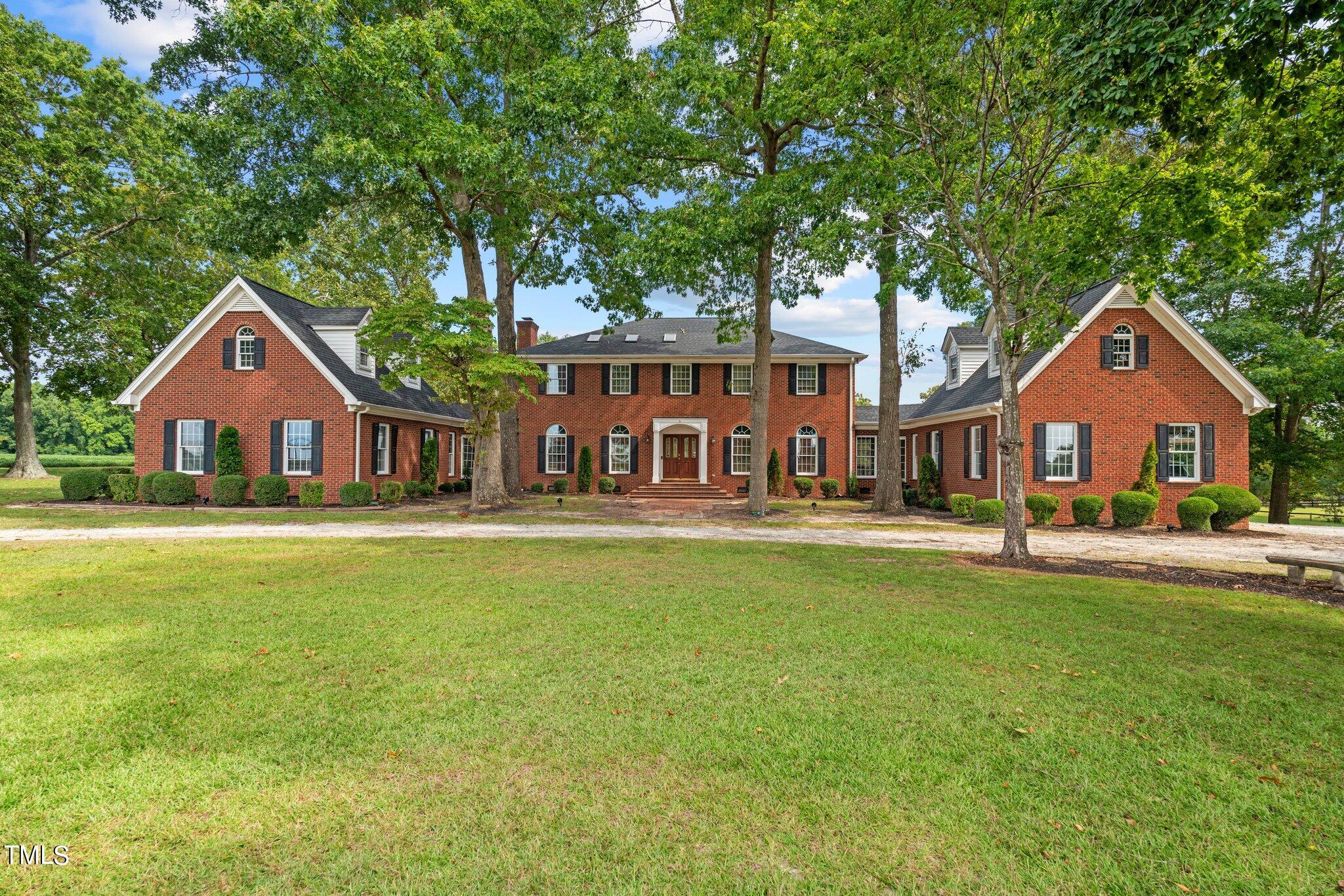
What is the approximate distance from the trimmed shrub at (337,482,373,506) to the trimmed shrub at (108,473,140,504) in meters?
6.42

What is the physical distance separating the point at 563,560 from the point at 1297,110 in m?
11.2

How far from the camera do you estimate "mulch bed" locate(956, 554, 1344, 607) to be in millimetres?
8391

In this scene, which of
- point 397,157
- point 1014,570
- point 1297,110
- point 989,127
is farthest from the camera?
point 397,157

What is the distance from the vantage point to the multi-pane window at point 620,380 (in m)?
26.5

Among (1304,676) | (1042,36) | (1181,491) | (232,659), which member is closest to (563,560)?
(232,659)

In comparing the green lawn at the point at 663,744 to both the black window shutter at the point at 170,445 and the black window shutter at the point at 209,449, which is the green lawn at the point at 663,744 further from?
the black window shutter at the point at 170,445

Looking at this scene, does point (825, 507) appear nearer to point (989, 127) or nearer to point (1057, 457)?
point (1057, 457)

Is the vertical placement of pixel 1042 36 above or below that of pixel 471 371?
above

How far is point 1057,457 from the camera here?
60.0 ft

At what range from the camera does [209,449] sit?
19781mm

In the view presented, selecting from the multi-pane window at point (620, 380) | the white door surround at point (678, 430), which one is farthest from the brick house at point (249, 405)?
the white door surround at point (678, 430)

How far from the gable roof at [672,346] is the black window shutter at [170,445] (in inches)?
485

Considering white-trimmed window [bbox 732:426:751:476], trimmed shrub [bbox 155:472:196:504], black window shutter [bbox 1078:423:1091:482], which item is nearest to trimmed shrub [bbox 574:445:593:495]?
white-trimmed window [bbox 732:426:751:476]

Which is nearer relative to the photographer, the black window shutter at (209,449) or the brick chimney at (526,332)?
the black window shutter at (209,449)
